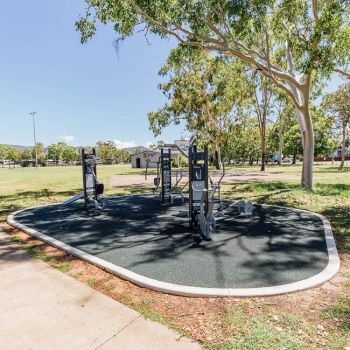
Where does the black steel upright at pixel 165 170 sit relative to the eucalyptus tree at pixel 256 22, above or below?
below

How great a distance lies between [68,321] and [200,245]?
2893 mm

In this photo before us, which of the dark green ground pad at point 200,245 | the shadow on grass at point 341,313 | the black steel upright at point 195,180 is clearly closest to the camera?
the shadow on grass at point 341,313

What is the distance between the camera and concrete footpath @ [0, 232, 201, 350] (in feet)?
8.30

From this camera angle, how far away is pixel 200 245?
5.27 metres

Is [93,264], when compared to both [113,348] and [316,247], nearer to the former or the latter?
[113,348]

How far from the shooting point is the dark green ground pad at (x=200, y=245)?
3.96m

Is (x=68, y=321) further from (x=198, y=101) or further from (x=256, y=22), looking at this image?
(x=198, y=101)

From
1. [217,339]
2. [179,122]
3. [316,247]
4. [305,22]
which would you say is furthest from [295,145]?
[217,339]

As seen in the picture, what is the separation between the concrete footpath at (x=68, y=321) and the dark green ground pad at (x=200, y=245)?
0.92 m

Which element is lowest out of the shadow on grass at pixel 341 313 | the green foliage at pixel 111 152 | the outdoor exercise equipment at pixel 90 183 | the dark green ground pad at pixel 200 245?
the shadow on grass at pixel 341 313

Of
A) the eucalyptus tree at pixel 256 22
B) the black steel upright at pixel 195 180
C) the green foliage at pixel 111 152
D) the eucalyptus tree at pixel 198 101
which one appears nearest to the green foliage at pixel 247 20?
the eucalyptus tree at pixel 256 22

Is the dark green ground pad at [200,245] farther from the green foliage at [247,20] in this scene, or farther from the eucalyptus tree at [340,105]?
the eucalyptus tree at [340,105]

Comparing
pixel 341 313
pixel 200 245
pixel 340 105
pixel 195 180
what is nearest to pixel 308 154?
pixel 195 180

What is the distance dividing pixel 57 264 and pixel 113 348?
2.42 metres
